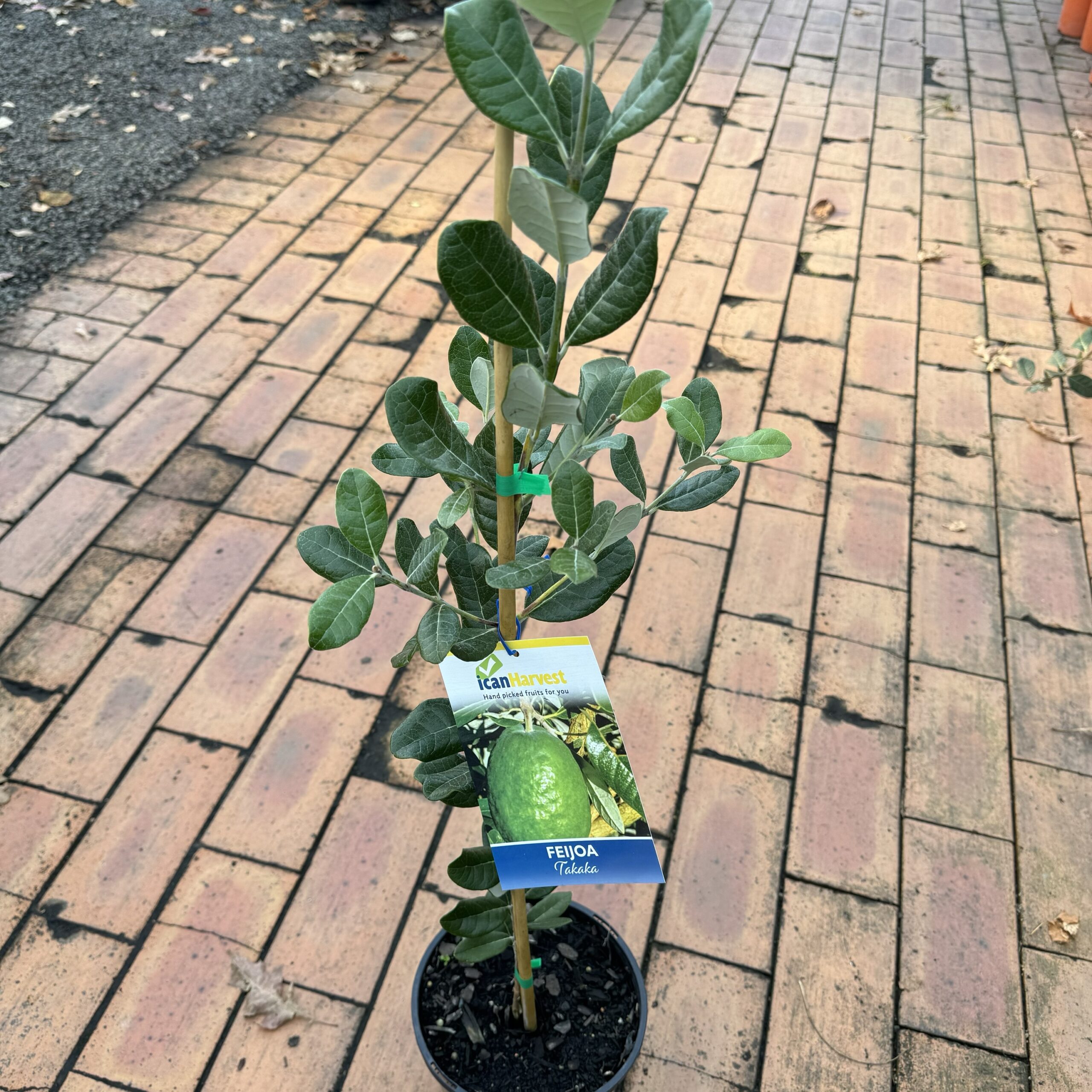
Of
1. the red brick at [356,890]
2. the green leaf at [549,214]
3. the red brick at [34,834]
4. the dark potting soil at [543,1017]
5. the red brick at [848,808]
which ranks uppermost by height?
the green leaf at [549,214]

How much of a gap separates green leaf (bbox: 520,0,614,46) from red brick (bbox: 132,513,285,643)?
1.98m

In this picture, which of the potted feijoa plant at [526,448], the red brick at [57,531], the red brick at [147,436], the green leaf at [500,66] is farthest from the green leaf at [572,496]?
the red brick at [147,436]

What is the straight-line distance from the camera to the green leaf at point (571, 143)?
2.79 ft

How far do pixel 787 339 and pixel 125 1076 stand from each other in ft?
9.00

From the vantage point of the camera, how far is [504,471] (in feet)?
3.43

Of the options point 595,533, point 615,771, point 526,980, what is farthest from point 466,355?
point 526,980

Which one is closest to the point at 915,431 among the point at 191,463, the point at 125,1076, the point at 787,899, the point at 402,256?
the point at 787,899

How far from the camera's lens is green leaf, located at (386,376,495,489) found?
0.98 metres

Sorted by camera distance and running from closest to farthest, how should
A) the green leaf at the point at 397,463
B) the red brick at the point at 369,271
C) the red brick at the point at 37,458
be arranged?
the green leaf at the point at 397,463 → the red brick at the point at 37,458 → the red brick at the point at 369,271

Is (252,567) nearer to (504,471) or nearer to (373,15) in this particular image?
(504,471)

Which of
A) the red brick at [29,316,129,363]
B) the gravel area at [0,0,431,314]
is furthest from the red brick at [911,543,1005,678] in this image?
the gravel area at [0,0,431,314]

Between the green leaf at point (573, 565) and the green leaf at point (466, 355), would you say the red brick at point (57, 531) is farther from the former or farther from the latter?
the green leaf at point (573, 565)

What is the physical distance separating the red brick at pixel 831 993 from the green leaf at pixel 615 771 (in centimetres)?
106

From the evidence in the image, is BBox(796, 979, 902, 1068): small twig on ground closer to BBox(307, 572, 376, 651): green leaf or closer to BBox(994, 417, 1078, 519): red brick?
BBox(307, 572, 376, 651): green leaf
